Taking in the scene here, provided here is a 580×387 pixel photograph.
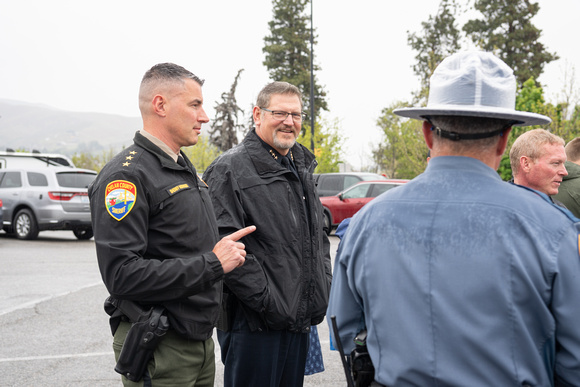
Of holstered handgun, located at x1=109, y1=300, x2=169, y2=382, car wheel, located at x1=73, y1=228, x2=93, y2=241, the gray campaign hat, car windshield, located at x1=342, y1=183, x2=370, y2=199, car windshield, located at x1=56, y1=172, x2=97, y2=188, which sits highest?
the gray campaign hat

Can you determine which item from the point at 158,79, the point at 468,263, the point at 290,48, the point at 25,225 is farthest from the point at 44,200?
the point at 290,48

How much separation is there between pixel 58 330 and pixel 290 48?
3942 centimetres

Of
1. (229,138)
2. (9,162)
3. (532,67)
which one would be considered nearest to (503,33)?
(532,67)

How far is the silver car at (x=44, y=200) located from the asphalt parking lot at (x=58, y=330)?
105 inches

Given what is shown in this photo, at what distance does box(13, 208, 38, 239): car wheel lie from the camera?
13.5 metres

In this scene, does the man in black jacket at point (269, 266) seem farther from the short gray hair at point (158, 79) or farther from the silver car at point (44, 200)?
the silver car at point (44, 200)

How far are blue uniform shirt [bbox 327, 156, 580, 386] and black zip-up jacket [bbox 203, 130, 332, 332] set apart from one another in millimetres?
1211

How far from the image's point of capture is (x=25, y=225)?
44.9 feet

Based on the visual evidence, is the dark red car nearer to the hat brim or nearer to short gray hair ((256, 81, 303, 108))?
short gray hair ((256, 81, 303, 108))

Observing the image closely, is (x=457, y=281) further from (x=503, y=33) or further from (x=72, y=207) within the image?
(x=503, y=33)

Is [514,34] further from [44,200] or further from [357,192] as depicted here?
[44,200]

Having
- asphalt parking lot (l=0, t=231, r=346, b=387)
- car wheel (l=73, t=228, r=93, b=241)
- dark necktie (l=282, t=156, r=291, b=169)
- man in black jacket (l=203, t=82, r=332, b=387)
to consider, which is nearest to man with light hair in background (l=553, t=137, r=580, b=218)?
man in black jacket (l=203, t=82, r=332, b=387)

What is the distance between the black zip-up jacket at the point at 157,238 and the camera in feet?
7.30

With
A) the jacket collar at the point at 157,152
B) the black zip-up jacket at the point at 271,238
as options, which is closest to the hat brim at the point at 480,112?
the jacket collar at the point at 157,152
